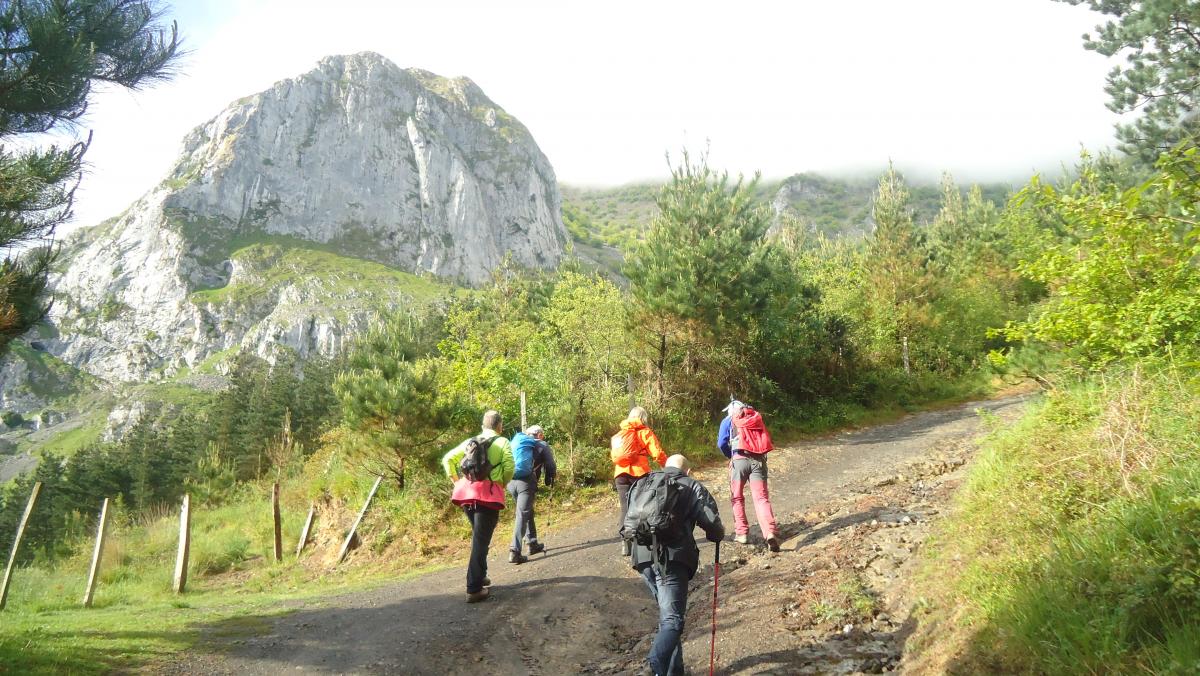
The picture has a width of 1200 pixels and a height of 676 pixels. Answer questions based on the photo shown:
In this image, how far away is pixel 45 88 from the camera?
231 inches

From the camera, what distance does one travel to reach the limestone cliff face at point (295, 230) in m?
132

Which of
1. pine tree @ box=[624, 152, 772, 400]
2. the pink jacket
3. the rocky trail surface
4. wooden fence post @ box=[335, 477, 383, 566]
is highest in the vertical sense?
pine tree @ box=[624, 152, 772, 400]

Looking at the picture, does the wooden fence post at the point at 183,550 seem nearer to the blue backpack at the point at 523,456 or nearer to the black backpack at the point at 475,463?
the blue backpack at the point at 523,456

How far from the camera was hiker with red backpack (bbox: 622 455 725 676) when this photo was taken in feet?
14.5

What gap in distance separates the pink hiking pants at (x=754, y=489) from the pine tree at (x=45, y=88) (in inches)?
316

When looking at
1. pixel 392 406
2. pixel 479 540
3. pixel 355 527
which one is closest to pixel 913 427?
pixel 392 406

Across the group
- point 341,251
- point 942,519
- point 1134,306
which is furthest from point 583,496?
point 341,251

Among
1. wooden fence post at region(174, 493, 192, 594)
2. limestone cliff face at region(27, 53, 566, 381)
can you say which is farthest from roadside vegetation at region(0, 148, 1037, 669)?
limestone cliff face at region(27, 53, 566, 381)

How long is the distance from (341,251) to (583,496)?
499ft

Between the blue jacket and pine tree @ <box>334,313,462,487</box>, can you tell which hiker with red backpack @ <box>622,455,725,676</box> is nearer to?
the blue jacket

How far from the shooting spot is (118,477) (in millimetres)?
44250

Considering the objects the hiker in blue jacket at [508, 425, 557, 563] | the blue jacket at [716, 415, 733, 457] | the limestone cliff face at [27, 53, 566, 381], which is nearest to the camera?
the blue jacket at [716, 415, 733, 457]

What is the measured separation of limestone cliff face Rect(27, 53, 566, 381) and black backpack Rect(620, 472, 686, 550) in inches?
4766

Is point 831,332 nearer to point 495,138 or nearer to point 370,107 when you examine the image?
point 370,107
